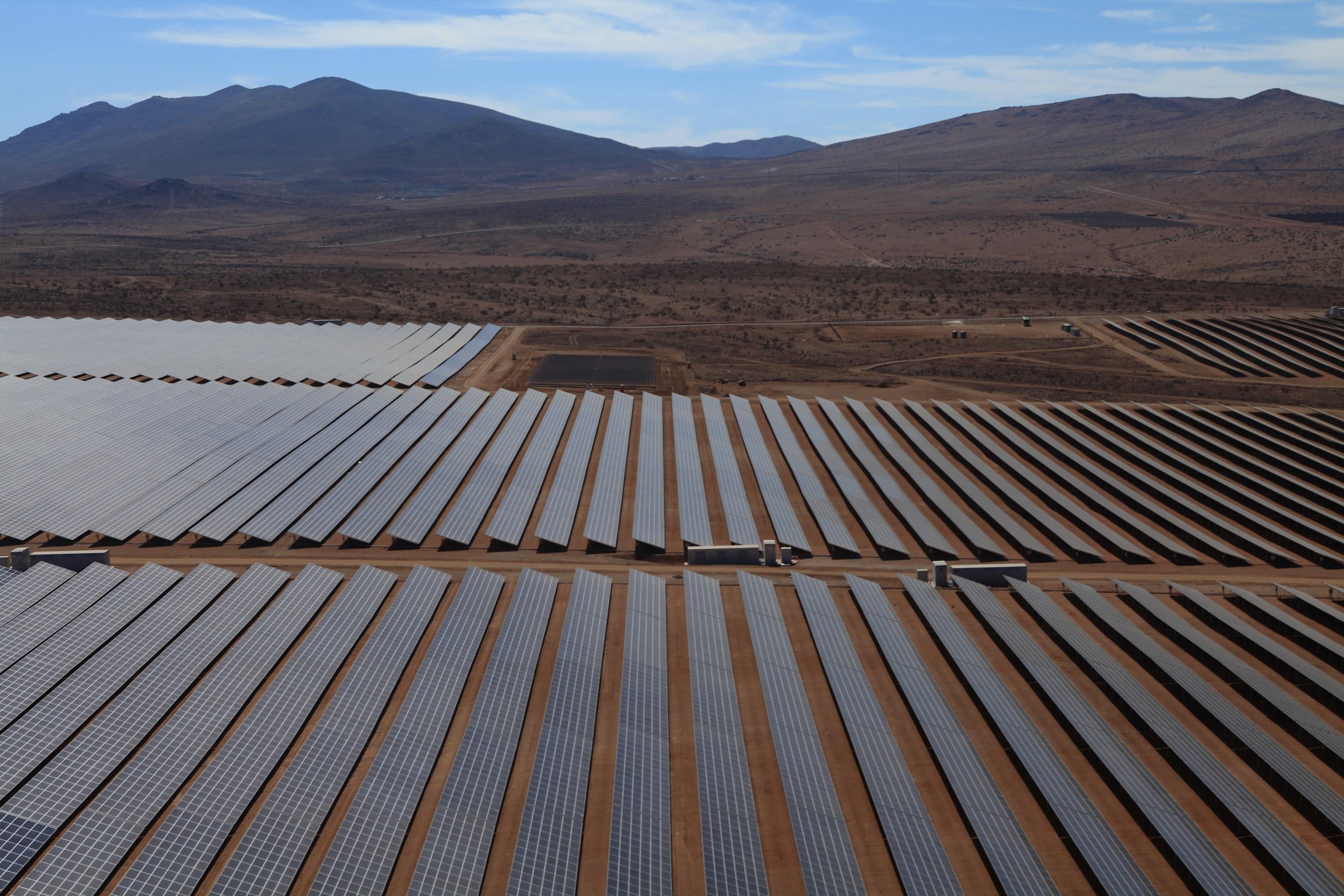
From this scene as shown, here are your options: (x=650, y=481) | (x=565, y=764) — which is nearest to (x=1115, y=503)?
(x=650, y=481)

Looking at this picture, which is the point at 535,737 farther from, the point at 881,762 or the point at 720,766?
the point at 881,762

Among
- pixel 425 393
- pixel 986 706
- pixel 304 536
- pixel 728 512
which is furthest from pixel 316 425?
pixel 986 706

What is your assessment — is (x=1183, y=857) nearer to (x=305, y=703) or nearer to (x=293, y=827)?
(x=293, y=827)

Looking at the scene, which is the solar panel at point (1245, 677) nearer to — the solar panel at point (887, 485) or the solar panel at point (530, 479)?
the solar panel at point (887, 485)

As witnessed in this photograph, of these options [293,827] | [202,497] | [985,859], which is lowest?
[985,859]

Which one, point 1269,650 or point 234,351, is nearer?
point 1269,650

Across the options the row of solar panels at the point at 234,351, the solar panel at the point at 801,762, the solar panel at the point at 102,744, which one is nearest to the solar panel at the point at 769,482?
the solar panel at the point at 801,762

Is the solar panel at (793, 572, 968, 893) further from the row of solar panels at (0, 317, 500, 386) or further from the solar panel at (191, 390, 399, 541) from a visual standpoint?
Result: the row of solar panels at (0, 317, 500, 386)

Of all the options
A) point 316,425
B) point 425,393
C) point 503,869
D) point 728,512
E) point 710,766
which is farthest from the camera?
point 425,393
